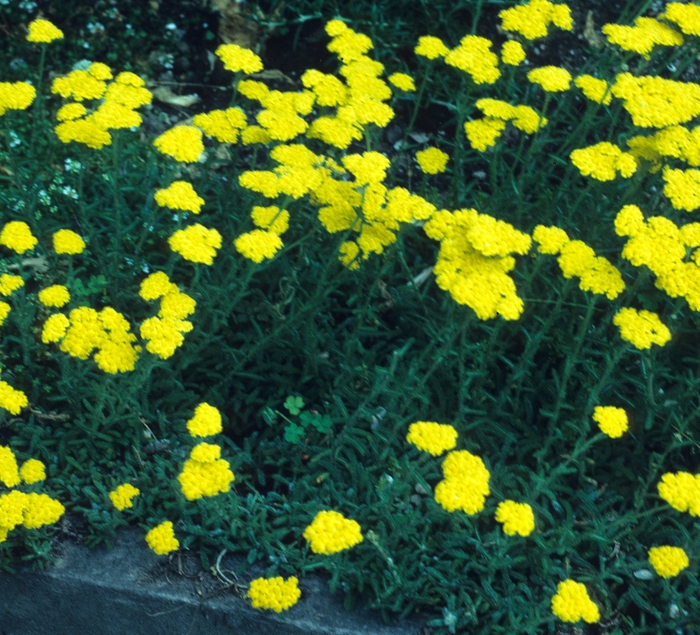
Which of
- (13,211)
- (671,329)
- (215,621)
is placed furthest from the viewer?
(13,211)

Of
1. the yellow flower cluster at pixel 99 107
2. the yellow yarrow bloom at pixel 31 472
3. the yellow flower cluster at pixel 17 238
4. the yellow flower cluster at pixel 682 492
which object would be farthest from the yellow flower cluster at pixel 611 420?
the yellow flower cluster at pixel 17 238

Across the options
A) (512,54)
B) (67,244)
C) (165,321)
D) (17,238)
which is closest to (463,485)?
(165,321)

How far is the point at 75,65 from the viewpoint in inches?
161

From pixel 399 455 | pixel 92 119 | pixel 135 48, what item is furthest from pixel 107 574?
pixel 135 48

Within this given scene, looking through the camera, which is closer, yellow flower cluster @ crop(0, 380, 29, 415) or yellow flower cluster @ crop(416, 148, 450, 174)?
yellow flower cluster @ crop(0, 380, 29, 415)

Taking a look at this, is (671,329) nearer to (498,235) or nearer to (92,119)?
(498,235)

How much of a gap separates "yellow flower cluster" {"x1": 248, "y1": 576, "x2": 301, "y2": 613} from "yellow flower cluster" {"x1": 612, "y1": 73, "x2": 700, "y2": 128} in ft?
6.62

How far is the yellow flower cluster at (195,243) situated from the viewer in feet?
7.90

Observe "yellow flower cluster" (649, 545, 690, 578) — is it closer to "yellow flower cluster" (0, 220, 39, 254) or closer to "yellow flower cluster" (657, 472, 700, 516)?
"yellow flower cluster" (657, 472, 700, 516)

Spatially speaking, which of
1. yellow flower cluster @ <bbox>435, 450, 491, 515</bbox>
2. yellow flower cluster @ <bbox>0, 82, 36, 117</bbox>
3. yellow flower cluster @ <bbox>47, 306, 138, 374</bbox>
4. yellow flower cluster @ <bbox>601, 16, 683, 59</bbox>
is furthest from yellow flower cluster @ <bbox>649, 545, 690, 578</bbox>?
yellow flower cluster @ <bbox>0, 82, 36, 117</bbox>

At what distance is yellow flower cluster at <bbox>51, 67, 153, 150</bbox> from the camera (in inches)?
104

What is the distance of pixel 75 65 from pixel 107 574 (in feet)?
9.24

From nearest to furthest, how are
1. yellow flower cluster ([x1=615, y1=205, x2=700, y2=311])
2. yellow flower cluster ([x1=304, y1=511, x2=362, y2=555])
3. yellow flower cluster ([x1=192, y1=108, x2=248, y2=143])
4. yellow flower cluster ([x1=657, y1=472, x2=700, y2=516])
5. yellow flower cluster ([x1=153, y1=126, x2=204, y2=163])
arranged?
1. yellow flower cluster ([x1=304, y1=511, x2=362, y2=555])
2. yellow flower cluster ([x1=657, y1=472, x2=700, y2=516])
3. yellow flower cluster ([x1=615, y1=205, x2=700, y2=311])
4. yellow flower cluster ([x1=153, y1=126, x2=204, y2=163])
5. yellow flower cluster ([x1=192, y1=108, x2=248, y2=143])

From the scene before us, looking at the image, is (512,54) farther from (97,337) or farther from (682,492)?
(97,337)
